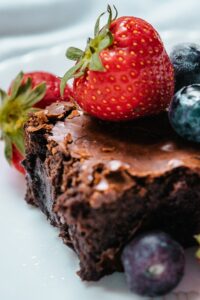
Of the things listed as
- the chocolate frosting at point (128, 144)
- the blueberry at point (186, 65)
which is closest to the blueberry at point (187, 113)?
the chocolate frosting at point (128, 144)

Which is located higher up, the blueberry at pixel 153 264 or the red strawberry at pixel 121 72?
the red strawberry at pixel 121 72

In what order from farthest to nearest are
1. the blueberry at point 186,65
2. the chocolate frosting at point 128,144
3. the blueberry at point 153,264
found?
the blueberry at point 186,65 < the chocolate frosting at point 128,144 < the blueberry at point 153,264

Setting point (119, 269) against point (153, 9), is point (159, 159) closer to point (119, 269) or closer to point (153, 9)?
point (119, 269)

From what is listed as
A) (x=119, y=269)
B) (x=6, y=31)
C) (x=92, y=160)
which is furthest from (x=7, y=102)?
(x=6, y=31)


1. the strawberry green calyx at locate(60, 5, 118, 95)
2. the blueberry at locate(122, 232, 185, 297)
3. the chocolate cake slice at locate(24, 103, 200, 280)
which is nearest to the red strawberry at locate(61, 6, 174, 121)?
the strawberry green calyx at locate(60, 5, 118, 95)

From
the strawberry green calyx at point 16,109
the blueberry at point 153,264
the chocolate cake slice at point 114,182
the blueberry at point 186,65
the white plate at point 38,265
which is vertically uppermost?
the strawberry green calyx at point 16,109

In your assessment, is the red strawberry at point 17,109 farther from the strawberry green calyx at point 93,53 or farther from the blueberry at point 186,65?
the blueberry at point 186,65
